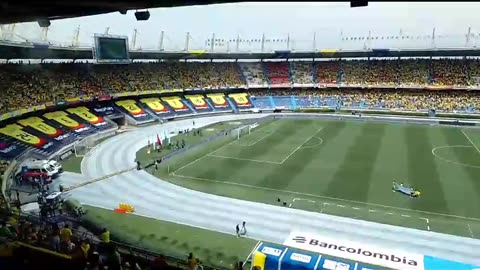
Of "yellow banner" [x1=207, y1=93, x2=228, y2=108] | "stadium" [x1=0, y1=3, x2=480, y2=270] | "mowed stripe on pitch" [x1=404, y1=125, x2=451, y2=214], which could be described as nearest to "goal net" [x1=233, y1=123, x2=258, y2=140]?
"stadium" [x1=0, y1=3, x2=480, y2=270]

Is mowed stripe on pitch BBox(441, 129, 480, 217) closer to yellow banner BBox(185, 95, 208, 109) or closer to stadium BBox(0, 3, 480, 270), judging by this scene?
stadium BBox(0, 3, 480, 270)

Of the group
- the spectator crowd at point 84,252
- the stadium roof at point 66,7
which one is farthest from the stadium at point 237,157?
the stadium roof at point 66,7

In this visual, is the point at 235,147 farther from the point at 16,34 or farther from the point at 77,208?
the point at 16,34

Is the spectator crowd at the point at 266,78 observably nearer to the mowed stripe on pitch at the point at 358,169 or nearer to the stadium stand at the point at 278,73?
the stadium stand at the point at 278,73

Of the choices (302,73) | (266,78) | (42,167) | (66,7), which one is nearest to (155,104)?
(266,78)

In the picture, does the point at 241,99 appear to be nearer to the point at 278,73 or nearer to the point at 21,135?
the point at 278,73

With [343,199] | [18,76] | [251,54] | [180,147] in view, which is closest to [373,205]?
[343,199]

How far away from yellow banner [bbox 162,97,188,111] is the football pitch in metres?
18.3

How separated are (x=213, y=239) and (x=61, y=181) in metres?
16.6

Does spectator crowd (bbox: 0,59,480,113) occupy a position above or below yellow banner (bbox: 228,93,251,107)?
above

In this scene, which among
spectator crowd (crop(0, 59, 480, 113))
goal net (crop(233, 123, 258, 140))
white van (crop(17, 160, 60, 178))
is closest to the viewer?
white van (crop(17, 160, 60, 178))

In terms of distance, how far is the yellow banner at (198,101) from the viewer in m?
66.2

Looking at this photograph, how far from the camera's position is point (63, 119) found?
1837 inches

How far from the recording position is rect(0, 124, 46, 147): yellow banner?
3791 centimetres
